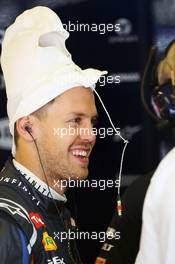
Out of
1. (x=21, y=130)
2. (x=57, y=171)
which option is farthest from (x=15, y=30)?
(x=57, y=171)

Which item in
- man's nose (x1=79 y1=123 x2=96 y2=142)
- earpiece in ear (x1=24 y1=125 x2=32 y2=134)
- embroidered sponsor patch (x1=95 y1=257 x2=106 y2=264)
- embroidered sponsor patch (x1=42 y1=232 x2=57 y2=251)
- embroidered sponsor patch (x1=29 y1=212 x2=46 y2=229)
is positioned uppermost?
earpiece in ear (x1=24 y1=125 x2=32 y2=134)

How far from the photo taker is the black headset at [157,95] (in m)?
1.30

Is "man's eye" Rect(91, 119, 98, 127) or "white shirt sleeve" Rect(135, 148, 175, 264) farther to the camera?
"man's eye" Rect(91, 119, 98, 127)

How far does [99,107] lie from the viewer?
1357mm

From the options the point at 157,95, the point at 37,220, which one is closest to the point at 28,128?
the point at 37,220

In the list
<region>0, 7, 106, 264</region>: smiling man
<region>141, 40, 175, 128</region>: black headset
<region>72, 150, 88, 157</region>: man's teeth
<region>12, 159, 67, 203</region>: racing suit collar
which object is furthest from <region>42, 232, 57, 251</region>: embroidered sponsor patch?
<region>141, 40, 175, 128</region>: black headset

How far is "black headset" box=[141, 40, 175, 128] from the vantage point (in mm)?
1299

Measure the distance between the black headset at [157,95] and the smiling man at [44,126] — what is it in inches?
5.4

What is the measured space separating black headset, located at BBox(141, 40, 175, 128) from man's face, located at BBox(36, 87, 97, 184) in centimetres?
15

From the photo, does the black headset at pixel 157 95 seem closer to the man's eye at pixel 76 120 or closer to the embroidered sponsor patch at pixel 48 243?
the man's eye at pixel 76 120

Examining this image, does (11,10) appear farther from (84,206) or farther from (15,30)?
(84,206)

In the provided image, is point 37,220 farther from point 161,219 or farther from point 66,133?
point 161,219

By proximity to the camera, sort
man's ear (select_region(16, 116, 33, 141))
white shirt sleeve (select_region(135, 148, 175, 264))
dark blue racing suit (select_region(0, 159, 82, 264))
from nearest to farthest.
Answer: white shirt sleeve (select_region(135, 148, 175, 264)) < dark blue racing suit (select_region(0, 159, 82, 264)) < man's ear (select_region(16, 116, 33, 141))

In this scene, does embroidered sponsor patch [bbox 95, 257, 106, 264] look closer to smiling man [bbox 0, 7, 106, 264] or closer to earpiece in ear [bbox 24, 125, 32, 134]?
smiling man [bbox 0, 7, 106, 264]
